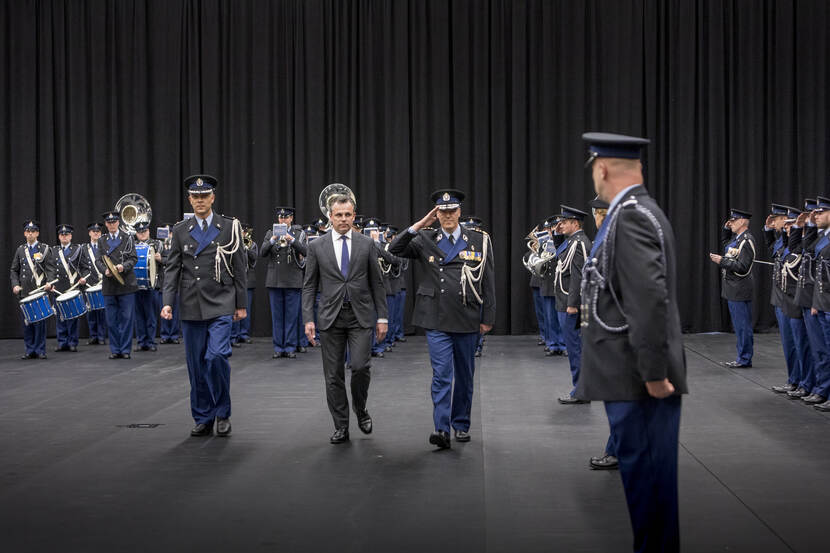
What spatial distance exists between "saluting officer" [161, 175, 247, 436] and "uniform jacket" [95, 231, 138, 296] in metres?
5.98

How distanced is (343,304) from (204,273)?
1156 millimetres

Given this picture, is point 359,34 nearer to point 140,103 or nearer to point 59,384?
point 140,103

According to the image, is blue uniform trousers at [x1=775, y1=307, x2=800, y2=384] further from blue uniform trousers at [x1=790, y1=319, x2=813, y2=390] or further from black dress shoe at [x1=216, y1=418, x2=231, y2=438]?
black dress shoe at [x1=216, y1=418, x2=231, y2=438]

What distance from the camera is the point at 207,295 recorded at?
273 inches

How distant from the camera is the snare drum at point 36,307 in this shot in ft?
39.9

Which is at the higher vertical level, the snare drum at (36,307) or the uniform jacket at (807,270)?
the uniform jacket at (807,270)

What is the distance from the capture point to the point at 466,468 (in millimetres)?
5867

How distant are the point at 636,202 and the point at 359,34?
15.0 m

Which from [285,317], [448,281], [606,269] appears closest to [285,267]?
[285,317]

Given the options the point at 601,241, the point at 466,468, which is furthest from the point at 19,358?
the point at 601,241

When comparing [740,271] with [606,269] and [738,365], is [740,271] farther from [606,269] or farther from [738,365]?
[606,269]

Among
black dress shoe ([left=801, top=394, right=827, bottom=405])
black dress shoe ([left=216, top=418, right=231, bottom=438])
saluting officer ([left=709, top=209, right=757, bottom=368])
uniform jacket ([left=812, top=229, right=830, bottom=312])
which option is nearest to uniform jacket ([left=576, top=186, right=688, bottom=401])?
black dress shoe ([left=216, top=418, right=231, bottom=438])

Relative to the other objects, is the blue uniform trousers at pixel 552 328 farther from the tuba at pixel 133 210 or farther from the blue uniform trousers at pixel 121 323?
the tuba at pixel 133 210

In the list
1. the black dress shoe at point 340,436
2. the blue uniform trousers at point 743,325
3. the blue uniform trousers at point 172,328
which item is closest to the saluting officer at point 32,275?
the blue uniform trousers at point 172,328
